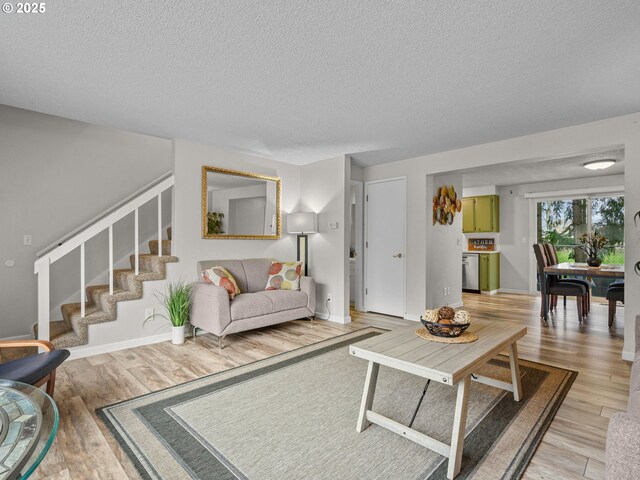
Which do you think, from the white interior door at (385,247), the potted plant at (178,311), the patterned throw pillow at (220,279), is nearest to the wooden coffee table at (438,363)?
the patterned throw pillow at (220,279)

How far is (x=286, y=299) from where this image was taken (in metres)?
4.04

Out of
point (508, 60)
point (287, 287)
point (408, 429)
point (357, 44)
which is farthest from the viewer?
point (287, 287)

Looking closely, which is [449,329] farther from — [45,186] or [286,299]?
[45,186]

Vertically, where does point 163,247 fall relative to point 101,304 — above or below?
above

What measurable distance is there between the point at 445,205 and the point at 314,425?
400cm

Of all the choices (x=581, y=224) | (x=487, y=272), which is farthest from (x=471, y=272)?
(x=581, y=224)

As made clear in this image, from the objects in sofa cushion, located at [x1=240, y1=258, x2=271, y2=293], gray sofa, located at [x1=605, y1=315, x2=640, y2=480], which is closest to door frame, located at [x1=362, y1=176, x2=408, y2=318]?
sofa cushion, located at [x1=240, y1=258, x2=271, y2=293]

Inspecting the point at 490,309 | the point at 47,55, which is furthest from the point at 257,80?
the point at 490,309

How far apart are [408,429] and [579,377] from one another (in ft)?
6.15

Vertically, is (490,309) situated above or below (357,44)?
below

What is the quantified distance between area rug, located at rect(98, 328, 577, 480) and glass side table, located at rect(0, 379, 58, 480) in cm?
67

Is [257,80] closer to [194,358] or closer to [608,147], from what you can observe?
[194,358]

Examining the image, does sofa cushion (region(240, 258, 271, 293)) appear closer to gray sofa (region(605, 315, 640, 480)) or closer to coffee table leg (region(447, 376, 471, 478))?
coffee table leg (region(447, 376, 471, 478))

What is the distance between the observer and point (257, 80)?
246cm
